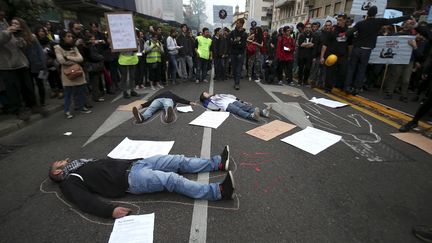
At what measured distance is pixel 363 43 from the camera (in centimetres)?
648

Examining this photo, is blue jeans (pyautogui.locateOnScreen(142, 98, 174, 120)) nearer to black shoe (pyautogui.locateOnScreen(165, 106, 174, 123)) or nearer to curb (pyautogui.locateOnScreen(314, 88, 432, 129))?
black shoe (pyautogui.locateOnScreen(165, 106, 174, 123))

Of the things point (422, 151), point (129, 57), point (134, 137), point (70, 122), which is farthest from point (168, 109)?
point (422, 151)

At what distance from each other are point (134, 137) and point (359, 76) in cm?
620

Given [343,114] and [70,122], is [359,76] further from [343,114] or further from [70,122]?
[70,122]

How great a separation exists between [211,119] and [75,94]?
324 centimetres

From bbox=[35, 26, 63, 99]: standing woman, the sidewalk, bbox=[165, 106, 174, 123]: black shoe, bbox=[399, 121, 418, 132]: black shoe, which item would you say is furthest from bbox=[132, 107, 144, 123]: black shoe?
bbox=[399, 121, 418, 132]: black shoe

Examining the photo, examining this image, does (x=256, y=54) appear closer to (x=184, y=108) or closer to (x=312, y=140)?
(x=184, y=108)

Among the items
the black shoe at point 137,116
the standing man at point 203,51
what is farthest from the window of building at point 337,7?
the black shoe at point 137,116

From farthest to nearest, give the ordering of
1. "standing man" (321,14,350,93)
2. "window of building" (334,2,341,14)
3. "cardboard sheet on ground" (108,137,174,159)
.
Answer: "window of building" (334,2,341,14), "standing man" (321,14,350,93), "cardboard sheet on ground" (108,137,174,159)

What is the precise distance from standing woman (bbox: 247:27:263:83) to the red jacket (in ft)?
2.78

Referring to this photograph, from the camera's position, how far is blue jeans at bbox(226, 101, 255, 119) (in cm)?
514

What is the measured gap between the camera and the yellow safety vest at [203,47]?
31.0 ft

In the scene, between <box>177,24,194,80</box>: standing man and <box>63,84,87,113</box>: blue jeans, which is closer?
<box>63,84,87,113</box>: blue jeans

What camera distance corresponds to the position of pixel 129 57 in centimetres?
694
